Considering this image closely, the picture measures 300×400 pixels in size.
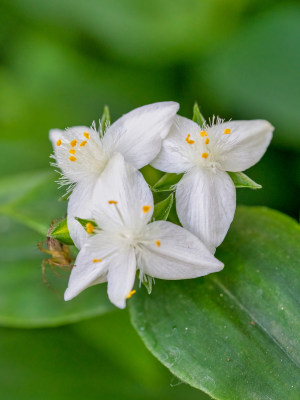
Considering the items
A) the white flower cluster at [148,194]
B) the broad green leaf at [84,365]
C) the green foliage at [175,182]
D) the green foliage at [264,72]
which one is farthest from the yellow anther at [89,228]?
the green foliage at [264,72]

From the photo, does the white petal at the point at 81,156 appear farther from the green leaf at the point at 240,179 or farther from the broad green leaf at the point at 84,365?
the broad green leaf at the point at 84,365

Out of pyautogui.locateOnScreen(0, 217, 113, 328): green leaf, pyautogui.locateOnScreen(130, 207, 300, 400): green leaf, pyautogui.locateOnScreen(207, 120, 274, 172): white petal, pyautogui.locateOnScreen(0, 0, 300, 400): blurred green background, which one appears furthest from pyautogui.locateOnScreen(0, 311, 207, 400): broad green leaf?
pyautogui.locateOnScreen(207, 120, 274, 172): white petal

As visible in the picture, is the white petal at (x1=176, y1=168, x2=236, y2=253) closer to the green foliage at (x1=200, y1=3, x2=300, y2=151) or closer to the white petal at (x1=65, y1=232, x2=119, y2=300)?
the white petal at (x1=65, y1=232, x2=119, y2=300)

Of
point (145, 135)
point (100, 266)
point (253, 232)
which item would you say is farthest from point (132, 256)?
point (253, 232)

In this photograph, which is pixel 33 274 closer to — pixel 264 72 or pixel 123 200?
pixel 123 200

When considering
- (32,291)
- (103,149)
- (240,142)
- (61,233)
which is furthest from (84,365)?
(240,142)

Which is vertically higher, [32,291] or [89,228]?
[89,228]
